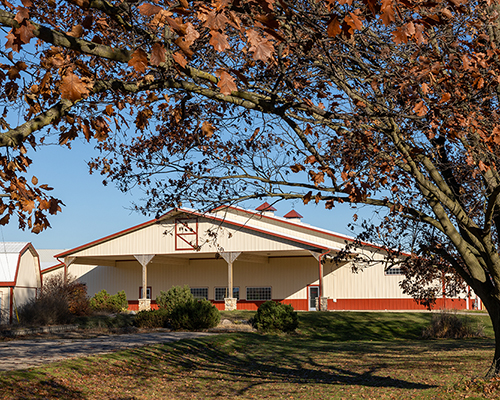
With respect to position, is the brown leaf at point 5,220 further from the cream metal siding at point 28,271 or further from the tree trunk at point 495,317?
the cream metal siding at point 28,271

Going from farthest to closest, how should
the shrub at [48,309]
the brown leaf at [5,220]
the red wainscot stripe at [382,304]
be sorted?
the red wainscot stripe at [382,304] → the shrub at [48,309] → the brown leaf at [5,220]

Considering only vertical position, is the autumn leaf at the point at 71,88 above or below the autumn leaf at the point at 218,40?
below

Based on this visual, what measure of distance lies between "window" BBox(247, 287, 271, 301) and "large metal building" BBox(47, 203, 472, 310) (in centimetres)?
7

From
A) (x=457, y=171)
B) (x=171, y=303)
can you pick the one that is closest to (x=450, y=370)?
(x=457, y=171)

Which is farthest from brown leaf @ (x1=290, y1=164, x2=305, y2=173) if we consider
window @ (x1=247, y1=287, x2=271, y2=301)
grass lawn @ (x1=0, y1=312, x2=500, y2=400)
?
window @ (x1=247, y1=287, x2=271, y2=301)

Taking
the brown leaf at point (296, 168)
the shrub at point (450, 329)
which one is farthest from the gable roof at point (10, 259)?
the brown leaf at point (296, 168)

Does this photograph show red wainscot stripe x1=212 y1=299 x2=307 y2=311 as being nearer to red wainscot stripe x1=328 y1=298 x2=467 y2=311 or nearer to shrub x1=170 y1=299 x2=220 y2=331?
red wainscot stripe x1=328 y1=298 x2=467 y2=311

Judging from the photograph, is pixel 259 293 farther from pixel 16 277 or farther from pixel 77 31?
pixel 77 31

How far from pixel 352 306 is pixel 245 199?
1065 inches

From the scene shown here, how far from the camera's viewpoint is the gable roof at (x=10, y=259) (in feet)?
73.9

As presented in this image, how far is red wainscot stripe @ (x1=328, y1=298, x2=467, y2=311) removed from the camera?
3403 cm

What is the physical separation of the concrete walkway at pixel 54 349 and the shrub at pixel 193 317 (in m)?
3.39

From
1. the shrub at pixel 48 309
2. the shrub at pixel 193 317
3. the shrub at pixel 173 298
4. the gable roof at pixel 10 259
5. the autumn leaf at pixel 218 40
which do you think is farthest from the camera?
the shrub at pixel 173 298

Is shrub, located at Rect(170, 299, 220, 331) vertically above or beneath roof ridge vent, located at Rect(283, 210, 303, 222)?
beneath
